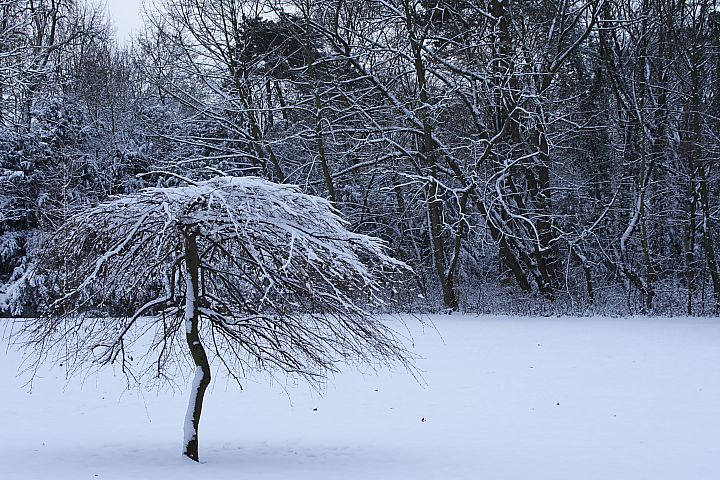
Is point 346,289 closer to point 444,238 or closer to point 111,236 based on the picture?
point 111,236

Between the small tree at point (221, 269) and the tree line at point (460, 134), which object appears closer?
the small tree at point (221, 269)

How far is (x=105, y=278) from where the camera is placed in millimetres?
5551

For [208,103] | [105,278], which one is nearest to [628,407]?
[105,278]

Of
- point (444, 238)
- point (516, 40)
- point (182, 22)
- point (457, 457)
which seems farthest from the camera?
point (444, 238)

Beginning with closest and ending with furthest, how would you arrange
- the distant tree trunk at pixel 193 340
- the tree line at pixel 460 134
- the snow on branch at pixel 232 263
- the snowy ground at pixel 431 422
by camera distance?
the snow on branch at pixel 232 263 → the distant tree trunk at pixel 193 340 → the snowy ground at pixel 431 422 → the tree line at pixel 460 134

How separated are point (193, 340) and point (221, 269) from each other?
2.15 ft

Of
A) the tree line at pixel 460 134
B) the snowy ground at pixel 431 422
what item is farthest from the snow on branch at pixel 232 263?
the tree line at pixel 460 134

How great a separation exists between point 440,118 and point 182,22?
7302 millimetres

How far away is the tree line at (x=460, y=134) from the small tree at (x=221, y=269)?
10.6 m

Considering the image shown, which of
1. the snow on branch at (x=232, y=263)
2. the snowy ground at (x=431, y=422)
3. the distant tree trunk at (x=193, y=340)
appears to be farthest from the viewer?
the snowy ground at (x=431, y=422)

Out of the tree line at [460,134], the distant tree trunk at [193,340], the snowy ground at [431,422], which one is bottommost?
the snowy ground at [431,422]

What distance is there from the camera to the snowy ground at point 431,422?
240 inches

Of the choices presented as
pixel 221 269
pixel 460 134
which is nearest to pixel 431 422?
pixel 221 269

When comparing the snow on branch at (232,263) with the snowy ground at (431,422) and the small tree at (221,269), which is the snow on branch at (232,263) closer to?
the small tree at (221,269)
